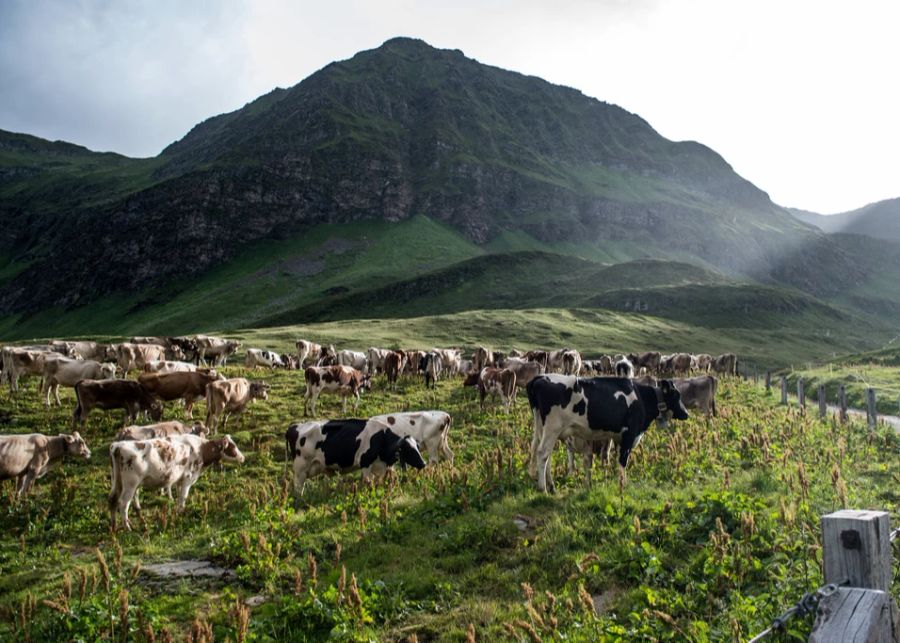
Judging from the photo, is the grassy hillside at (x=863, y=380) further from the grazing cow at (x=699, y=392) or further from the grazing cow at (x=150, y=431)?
the grazing cow at (x=150, y=431)

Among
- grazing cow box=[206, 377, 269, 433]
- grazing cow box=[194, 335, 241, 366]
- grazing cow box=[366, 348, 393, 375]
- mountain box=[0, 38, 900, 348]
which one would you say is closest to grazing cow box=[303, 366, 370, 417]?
grazing cow box=[206, 377, 269, 433]

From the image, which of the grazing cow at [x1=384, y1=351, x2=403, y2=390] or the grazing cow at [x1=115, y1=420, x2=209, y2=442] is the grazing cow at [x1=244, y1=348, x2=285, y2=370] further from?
the grazing cow at [x1=115, y1=420, x2=209, y2=442]

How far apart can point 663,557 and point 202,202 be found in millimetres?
182080

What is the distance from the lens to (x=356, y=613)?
640 cm

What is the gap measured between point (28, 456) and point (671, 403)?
16.5 metres

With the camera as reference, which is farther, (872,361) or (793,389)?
(872,361)

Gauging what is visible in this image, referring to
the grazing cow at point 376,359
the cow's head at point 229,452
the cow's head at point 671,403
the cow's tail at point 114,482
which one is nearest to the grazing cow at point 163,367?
the cow's head at point 229,452

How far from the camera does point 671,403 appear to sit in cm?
1562

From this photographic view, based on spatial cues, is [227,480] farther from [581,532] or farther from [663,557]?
[663,557]

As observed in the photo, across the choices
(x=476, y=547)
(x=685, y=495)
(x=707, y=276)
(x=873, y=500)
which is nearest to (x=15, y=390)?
(x=476, y=547)

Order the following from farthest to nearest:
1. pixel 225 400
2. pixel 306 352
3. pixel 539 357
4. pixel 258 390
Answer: pixel 306 352 < pixel 539 357 < pixel 258 390 < pixel 225 400

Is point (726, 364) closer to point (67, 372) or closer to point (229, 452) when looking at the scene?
point (229, 452)

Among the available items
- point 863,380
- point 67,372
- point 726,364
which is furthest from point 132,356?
point 863,380

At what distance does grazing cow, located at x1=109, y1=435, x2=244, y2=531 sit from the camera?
37.5 feet
